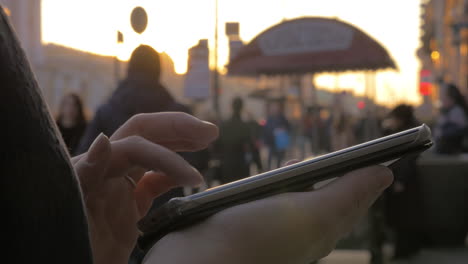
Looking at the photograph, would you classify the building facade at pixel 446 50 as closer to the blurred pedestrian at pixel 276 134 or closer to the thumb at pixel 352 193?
the blurred pedestrian at pixel 276 134

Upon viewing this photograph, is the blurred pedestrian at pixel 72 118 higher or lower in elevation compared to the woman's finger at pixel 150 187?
lower

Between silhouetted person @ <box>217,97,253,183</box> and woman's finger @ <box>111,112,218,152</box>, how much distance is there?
8.77 m

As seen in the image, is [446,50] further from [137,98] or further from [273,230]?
[273,230]

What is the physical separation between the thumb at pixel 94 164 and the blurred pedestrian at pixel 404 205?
6936 millimetres

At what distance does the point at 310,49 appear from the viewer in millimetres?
11078

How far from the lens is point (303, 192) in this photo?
2.30ft

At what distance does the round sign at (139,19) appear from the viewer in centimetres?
633

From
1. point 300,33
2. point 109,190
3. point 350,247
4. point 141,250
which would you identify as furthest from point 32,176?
point 300,33

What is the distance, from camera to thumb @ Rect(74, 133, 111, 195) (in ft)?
2.71

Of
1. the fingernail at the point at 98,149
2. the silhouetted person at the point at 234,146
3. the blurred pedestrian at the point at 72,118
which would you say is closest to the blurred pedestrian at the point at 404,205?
the silhouetted person at the point at 234,146

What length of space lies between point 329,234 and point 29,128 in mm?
269

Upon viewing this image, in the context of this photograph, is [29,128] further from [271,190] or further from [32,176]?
[271,190]

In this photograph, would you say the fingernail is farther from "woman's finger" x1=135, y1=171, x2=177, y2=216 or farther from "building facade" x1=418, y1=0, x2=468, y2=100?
"building facade" x1=418, y1=0, x2=468, y2=100

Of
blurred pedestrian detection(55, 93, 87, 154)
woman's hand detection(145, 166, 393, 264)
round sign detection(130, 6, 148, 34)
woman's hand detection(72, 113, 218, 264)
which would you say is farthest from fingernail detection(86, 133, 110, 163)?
blurred pedestrian detection(55, 93, 87, 154)
